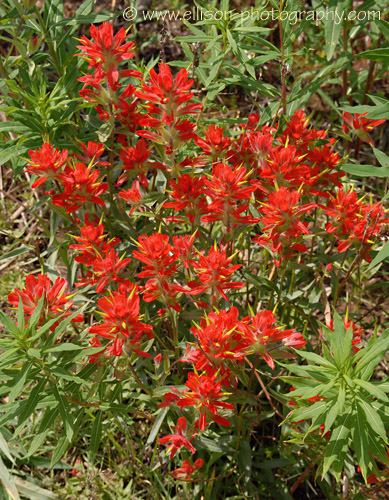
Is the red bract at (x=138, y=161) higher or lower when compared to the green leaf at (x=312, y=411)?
higher

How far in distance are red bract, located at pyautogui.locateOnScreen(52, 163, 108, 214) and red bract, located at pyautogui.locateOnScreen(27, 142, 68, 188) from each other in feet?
0.11

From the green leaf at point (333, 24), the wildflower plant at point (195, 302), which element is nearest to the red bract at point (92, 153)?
the wildflower plant at point (195, 302)

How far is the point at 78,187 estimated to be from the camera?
5.70 feet

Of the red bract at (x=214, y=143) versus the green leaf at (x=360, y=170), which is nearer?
the green leaf at (x=360, y=170)

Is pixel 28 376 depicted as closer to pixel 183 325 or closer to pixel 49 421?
pixel 49 421

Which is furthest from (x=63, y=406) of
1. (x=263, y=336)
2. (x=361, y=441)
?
(x=361, y=441)

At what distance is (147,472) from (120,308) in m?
1.06

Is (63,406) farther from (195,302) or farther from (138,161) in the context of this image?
(138,161)

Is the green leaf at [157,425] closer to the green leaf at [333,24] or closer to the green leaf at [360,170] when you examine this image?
the green leaf at [360,170]

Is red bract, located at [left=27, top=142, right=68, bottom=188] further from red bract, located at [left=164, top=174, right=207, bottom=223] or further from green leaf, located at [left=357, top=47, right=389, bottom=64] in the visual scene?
green leaf, located at [left=357, top=47, right=389, bottom=64]

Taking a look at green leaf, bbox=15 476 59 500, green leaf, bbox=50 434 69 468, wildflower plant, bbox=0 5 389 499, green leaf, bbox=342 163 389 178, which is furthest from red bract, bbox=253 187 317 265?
green leaf, bbox=15 476 59 500

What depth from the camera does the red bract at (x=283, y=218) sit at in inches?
62.6

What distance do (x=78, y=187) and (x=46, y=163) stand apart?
13 centimetres

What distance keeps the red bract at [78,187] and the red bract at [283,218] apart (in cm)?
56
